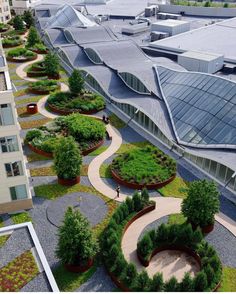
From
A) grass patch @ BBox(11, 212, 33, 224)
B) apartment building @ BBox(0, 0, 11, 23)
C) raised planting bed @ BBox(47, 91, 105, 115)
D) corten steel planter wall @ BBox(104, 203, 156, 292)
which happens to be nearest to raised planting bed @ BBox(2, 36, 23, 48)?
apartment building @ BBox(0, 0, 11, 23)

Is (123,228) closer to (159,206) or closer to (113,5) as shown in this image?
(159,206)

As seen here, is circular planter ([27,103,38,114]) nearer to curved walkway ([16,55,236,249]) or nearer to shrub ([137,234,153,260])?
curved walkway ([16,55,236,249])

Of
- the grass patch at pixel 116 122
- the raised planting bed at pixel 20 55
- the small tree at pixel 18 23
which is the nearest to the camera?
the grass patch at pixel 116 122

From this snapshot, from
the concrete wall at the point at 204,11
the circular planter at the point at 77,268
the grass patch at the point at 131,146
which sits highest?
the concrete wall at the point at 204,11

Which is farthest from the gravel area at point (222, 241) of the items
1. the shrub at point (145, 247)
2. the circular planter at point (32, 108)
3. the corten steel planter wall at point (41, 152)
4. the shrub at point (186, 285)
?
the circular planter at point (32, 108)

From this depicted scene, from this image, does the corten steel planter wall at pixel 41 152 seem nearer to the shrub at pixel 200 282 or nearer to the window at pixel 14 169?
the window at pixel 14 169

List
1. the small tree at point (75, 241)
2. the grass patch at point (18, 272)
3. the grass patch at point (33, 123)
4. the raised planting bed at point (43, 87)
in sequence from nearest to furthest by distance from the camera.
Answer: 1. the grass patch at point (18, 272)
2. the small tree at point (75, 241)
3. the grass patch at point (33, 123)
4. the raised planting bed at point (43, 87)

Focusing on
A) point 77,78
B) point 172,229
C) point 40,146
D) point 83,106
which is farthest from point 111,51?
point 172,229
